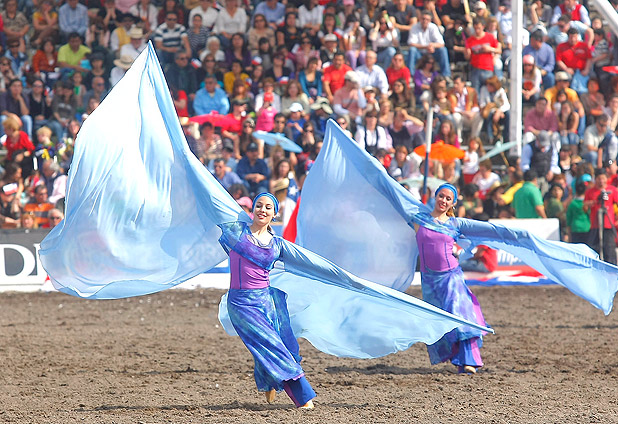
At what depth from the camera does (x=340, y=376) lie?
8758 mm

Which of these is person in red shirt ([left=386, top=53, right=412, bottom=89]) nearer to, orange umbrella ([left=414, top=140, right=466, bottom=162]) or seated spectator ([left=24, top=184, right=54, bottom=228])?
orange umbrella ([left=414, top=140, right=466, bottom=162])

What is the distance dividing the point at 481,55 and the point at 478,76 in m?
0.39

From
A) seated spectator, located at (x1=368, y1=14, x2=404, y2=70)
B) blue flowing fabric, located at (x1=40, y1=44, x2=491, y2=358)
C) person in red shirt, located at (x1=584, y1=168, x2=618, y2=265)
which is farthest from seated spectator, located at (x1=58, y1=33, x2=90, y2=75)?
blue flowing fabric, located at (x1=40, y1=44, x2=491, y2=358)

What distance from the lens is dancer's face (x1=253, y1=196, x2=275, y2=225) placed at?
718 centimetres

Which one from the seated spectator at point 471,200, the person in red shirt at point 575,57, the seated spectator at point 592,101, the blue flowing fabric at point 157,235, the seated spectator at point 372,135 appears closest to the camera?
the blue flowing fabric at point 157,235

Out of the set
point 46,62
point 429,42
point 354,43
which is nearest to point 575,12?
point 429,42

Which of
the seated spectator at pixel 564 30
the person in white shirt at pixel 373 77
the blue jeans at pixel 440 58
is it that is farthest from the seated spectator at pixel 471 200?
the seated spectator at pixel 564 30

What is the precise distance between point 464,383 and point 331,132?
2538 millimetres

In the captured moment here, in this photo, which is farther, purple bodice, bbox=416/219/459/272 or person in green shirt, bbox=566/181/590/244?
person in green shirt, bbox=566/181/590/244

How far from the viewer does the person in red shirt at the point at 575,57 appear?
712 inches

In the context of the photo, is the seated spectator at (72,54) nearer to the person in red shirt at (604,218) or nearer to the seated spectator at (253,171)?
the seated spectator at (253,171)

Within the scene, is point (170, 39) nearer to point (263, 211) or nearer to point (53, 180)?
point (53, 180)

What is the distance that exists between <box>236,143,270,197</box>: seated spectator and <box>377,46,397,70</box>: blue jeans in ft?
11.2

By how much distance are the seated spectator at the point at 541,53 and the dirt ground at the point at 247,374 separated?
6.47 m
